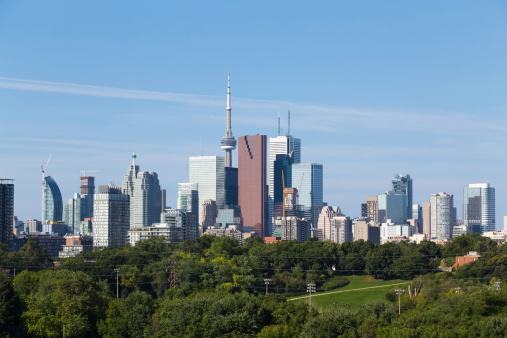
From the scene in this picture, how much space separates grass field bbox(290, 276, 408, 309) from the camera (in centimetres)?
12781

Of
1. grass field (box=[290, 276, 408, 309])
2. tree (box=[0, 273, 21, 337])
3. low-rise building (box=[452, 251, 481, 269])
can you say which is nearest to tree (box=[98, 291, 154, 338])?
tree (box=[0, 273, 21, 337])

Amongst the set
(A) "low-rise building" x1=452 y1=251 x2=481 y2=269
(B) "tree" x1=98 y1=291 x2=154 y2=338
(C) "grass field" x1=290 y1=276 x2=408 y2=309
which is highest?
(A) "low-rise building" x1=452 y1=251 x2=481 y2=269

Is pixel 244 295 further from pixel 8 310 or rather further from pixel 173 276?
pixel 173 276

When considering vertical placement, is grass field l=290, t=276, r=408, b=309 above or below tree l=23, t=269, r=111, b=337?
below

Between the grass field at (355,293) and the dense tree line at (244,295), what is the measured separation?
3.03m

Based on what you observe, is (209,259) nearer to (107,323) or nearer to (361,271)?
(361,271)

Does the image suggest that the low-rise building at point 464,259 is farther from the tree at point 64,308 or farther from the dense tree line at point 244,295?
the tree at point 64,308

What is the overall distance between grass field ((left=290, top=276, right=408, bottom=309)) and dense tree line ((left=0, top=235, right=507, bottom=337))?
9.93 feet

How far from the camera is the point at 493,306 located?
91438 mm

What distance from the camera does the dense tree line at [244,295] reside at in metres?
80.1

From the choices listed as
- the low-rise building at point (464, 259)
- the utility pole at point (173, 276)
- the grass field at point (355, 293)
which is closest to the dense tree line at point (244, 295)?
the utility pole at point (173, 276)

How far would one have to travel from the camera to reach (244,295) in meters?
88.6

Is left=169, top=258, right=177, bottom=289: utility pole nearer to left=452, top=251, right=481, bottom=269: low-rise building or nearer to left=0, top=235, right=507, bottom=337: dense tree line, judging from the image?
left=0, top=235, right=507, bottom=337: dense tree line

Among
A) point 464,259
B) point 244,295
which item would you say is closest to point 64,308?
point 244,295
